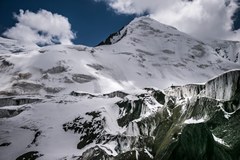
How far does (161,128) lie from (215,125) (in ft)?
147

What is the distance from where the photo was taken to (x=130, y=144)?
643ft

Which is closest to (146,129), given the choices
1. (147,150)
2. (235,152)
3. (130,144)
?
(130,144)

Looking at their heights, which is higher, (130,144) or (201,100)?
(201,100)

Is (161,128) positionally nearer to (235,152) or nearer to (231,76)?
(231,76)

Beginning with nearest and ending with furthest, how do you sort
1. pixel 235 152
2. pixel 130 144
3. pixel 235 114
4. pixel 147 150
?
1. pixel 235 152
2. pixel 235 114
3. pixel 147 150
4. pixel 130 144

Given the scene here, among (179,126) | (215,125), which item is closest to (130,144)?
(179,126)

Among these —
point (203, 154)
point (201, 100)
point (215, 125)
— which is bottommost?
point (203, 154)

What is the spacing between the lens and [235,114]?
129 metres

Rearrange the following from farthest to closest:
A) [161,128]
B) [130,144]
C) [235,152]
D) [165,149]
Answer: [130,144] → [161,128] → [165,149] → [235,152]

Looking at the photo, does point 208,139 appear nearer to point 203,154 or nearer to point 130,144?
point 203,154

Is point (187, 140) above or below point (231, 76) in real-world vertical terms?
below

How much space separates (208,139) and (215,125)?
12210mm

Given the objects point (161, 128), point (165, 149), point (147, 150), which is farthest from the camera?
point (161, 128)

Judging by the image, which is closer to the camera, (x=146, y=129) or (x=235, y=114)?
(x=235, y=114)
